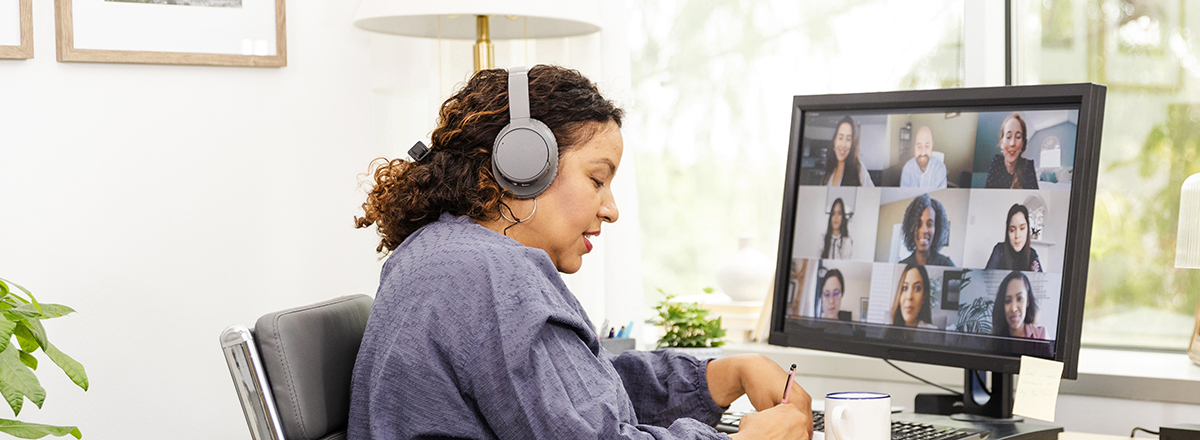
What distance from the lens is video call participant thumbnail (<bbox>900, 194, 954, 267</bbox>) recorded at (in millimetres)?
1315

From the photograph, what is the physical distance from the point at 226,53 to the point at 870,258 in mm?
1121

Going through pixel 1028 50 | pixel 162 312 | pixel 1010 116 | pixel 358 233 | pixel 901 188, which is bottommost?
pixel 162 312

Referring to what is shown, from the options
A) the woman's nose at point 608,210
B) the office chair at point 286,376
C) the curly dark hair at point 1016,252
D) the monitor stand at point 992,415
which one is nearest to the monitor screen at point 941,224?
the curly dark hair at point 1016,252

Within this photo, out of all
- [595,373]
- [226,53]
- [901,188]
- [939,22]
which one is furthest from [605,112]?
[939,22]

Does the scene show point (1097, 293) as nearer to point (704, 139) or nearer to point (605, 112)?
point (704, 139)

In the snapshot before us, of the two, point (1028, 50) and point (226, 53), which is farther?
point (1028, 50)

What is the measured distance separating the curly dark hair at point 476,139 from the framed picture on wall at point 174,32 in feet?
2.44

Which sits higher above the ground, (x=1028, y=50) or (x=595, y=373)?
(x=1028, y=50)

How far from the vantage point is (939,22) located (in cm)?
189

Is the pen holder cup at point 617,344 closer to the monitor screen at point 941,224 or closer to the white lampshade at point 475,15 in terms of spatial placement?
the monitor screen at point 941,224

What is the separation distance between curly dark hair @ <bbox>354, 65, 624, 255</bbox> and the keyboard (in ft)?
1.38

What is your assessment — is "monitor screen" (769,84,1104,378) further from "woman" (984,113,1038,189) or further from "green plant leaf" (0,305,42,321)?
"green plant leaf" (0,305,42,321)

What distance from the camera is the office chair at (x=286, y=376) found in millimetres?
903

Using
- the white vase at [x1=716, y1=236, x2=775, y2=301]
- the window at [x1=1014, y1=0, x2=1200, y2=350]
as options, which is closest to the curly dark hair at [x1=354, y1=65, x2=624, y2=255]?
the white vase at [x1=716, y1=236, x2=775, y2=301]
